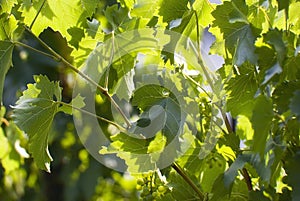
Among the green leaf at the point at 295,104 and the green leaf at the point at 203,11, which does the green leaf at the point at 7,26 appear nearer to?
the green leaf at the point at 203,11

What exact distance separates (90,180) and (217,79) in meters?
1.25

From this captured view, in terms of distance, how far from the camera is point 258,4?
74cm

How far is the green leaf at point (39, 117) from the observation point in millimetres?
813

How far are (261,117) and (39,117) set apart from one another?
33 centimetres

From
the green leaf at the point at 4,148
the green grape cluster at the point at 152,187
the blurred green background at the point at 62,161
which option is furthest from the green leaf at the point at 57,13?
the blurred green background at the point at 62,161

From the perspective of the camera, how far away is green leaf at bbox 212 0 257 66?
67 centimetres

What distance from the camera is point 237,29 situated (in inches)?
28.2

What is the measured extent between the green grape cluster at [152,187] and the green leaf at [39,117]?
0.13m

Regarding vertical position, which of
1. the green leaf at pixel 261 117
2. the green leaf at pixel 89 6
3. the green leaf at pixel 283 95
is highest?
the green leaf at pixel 89 6

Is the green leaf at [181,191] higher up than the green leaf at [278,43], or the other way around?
the green leaf at [278,43]

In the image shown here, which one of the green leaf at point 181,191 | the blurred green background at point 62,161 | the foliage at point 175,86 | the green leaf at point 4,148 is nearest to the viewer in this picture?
the foliage at point 175,86

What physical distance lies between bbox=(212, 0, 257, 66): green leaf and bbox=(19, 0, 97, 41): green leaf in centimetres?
20

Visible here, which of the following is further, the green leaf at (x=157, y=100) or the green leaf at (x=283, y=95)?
the green leaf at (x=157, y=100)

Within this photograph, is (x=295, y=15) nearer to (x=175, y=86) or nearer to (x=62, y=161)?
(x=175, y=86)
